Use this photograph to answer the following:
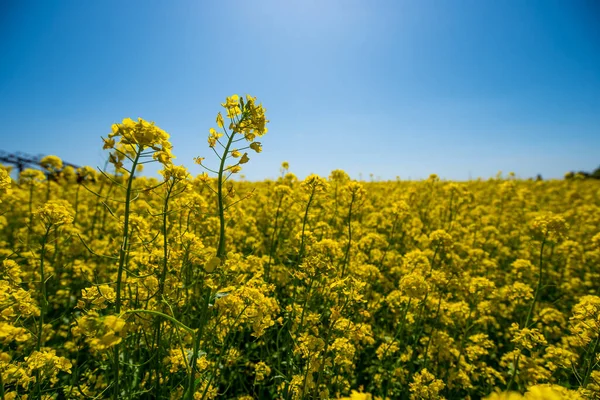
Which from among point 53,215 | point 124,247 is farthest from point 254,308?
point 53,215

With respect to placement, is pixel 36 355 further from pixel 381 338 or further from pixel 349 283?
pixel 381 338

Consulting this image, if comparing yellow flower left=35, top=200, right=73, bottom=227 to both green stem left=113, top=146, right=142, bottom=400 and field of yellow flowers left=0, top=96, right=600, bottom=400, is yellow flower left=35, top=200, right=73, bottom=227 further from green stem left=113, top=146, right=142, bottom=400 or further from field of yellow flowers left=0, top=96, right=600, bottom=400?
green stem left=113, top=146, right=142, bottom=400

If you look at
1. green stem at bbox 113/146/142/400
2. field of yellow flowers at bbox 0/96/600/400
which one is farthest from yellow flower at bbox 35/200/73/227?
green stem at bbox 113/146/142/400

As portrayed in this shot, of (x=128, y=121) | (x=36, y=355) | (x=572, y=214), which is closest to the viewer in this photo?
(x=128, y=121)

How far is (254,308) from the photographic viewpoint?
6.85 ft

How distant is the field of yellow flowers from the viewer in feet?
5.68

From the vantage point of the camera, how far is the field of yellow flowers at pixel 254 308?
173cm

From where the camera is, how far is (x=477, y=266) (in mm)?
4660

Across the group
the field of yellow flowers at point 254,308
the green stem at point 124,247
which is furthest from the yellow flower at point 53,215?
the green stem at point 124,247

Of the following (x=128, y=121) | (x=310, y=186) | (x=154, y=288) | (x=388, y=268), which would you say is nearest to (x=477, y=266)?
(x=388, y=268)

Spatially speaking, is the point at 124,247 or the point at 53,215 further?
the point at 53,215

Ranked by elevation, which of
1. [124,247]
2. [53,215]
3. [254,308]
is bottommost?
[254,308]

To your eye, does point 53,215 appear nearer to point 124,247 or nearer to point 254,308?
point 124,247

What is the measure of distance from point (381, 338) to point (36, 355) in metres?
3.21
